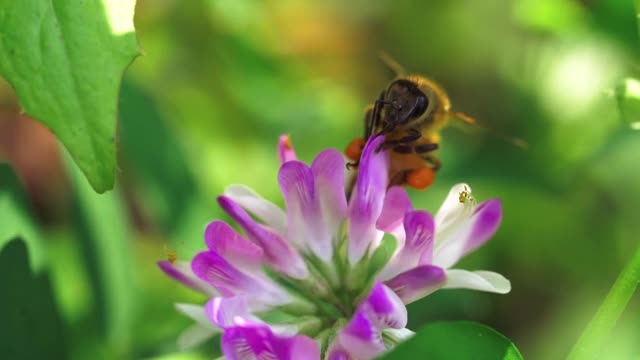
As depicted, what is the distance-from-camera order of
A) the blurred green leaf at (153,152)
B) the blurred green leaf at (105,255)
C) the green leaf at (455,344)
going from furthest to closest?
the blurred green leaf at (153,152)
the blurred green leaf at (105,255)
the green leaf at (455,344)

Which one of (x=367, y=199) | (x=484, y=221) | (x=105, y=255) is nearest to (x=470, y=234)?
(x=484, y=221)

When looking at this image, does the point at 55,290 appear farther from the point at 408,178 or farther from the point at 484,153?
the point at 484,153

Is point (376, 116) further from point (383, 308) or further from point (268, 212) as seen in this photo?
point (383, 308)

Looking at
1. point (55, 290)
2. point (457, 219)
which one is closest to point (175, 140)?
point (55, 290)

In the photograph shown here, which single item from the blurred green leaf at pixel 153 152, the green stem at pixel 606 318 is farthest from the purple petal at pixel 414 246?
the blurred green leaf at pixel 153 152

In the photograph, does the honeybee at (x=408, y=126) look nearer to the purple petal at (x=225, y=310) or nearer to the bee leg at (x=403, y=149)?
the bee leg at (x=403, y=149)

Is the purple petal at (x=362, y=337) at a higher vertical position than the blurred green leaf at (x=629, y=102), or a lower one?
lower
